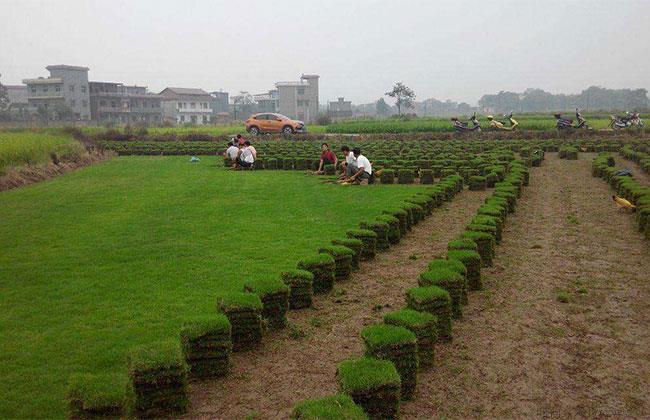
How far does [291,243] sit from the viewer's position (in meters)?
11.4

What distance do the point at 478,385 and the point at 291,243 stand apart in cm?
602

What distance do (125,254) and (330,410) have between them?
713cm

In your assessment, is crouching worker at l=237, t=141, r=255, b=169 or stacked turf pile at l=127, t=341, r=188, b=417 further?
crouching worker at l=237, t=141, r=255, b=169

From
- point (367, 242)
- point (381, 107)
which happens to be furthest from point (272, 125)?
point (381, 107)

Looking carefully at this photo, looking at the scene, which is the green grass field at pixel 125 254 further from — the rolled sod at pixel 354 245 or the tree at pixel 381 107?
the tree at pixel 381 107

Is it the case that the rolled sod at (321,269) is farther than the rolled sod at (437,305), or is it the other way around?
the rolled sod at (321,269)

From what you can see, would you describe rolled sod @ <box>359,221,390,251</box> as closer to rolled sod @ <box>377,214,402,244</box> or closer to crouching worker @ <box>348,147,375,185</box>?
rolled sod @ <box>377,214,402,244</box>

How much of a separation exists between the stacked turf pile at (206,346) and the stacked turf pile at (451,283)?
9.81ft

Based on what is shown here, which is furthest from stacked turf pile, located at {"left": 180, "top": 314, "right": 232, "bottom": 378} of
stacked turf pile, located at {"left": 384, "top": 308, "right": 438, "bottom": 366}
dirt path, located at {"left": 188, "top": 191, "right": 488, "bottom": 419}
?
stacked turf pile, located at {"left": 384, "top": 308, "right": 438, "bottom": 366}

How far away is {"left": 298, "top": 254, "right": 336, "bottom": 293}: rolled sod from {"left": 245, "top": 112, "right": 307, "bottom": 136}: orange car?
33.1 meters

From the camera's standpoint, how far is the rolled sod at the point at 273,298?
24.1 feet

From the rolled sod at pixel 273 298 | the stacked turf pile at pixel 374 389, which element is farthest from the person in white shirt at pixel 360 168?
the stacked turf pile at pixel 374 389

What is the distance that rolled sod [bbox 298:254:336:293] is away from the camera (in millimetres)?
8781

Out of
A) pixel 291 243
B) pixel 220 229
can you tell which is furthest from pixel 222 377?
pixel 220 229
